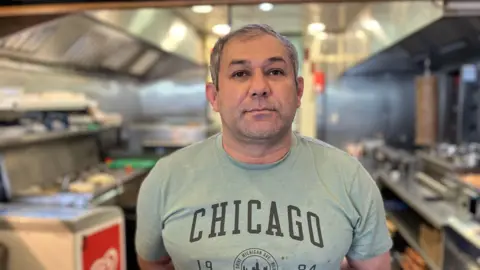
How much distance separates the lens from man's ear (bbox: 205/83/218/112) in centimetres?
108

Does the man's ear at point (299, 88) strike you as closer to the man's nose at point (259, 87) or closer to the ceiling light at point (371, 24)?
the man's nose at point (259, 87)

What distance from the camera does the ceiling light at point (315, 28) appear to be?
5.63 meters

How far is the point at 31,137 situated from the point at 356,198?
2782 mm

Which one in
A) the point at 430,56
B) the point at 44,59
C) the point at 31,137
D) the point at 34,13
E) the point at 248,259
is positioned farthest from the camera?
the point at 430,56

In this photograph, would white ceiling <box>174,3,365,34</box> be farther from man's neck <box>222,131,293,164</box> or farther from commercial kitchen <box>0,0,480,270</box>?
man's neck <box>222,131,293,164</box>

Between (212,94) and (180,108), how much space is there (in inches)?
207

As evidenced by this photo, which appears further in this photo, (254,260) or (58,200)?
(58,200)

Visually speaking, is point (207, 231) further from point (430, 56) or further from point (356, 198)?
point (430, 56)

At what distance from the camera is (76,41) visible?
3869 millimetres

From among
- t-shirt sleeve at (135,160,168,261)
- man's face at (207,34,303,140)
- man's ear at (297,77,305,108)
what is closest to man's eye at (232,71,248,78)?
man's face at (207,34,303,140)

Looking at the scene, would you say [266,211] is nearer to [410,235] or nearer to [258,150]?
[258,150]

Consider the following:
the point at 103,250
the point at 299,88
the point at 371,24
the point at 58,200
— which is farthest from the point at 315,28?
the point at 299,88

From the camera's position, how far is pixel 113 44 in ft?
14.4

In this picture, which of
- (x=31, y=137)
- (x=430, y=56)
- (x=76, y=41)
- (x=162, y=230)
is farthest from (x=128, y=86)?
(x=162, y=230)
